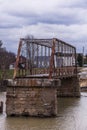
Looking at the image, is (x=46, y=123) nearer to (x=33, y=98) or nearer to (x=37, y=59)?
(x=33, y=98)

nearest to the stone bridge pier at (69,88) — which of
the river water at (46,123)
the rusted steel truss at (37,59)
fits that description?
the rusted steel truss at (37,59)

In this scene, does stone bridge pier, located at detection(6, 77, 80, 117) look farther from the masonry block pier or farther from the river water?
the river water

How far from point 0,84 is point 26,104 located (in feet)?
96.8

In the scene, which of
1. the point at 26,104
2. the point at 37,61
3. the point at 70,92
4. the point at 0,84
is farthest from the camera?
the point at 0,84

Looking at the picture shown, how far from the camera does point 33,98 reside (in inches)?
1154

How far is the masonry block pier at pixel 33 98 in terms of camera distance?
29.1m

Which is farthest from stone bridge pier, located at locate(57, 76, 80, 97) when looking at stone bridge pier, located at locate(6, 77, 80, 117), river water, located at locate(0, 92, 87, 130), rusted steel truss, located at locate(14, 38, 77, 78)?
stone bridge pier, located at locate(6, 77, 80, 117)

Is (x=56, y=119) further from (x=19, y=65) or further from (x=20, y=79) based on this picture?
(x=19, y=65)

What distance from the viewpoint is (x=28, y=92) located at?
29.5 metres

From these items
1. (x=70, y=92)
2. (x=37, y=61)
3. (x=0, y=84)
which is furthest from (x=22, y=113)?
(x=0, y=84)

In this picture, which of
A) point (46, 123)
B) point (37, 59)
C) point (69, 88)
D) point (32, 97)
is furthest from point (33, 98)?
point (69, 88)

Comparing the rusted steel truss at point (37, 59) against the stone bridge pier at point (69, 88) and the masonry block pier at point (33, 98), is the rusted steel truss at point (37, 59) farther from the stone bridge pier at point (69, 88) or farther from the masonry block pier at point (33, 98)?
the stone bridge pier at point (69, 88)

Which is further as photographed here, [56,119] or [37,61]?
[37,61]

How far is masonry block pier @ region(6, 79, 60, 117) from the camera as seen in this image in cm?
2911
